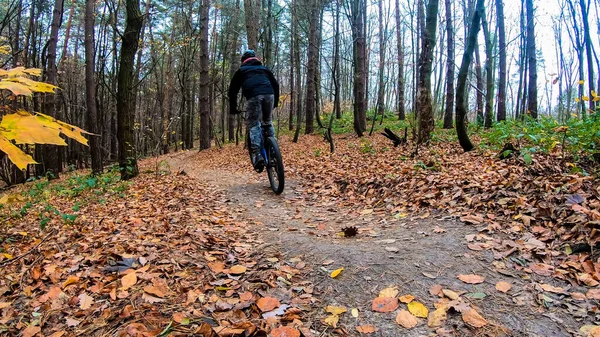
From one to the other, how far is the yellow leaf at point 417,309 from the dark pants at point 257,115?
12.6 ft

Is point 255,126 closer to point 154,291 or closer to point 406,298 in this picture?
point 154,291

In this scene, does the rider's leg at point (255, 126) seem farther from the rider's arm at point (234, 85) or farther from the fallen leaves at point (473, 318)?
the fallen leaves at point (473, 318)

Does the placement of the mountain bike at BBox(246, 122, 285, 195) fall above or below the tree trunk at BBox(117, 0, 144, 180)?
below

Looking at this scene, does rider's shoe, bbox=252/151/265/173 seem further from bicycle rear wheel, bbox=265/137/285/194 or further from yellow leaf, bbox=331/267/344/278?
yellow leaf, bbox=331/267/344/278

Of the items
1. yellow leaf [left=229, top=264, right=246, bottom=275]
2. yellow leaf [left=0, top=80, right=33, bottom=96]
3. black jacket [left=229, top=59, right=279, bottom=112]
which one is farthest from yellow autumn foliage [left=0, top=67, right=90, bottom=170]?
black jacket [left=229, top=59, right=279, bottom=112]

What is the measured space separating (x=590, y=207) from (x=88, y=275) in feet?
13.1

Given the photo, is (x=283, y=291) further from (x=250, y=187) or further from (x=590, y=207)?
(x=250, y=187)

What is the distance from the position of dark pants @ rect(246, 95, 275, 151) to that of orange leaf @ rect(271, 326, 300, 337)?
3.84 m

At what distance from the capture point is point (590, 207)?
2830 mm

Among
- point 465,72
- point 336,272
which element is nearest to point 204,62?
point 465,72

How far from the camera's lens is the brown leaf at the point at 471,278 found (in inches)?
86.9

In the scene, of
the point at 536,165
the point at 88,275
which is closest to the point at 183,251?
the point at 88,275

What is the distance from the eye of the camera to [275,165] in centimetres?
527

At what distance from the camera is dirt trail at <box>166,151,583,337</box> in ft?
6.05
